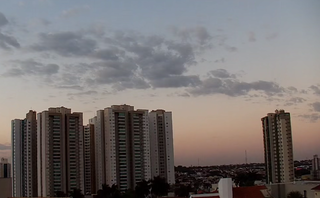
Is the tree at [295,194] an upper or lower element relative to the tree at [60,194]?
upper

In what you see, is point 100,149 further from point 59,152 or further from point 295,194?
point 295,194

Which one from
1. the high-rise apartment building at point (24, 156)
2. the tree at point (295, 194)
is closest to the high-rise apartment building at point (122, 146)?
the high-rise apartment building at point (24, 156)

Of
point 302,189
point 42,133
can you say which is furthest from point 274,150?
point 302,189

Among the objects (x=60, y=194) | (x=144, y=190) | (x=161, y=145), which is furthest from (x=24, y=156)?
(x=161, y=145)

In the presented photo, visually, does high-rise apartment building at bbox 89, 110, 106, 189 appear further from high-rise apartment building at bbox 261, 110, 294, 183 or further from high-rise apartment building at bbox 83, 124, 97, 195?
high-rise apartment building at bbox 261, 110, 294, 183

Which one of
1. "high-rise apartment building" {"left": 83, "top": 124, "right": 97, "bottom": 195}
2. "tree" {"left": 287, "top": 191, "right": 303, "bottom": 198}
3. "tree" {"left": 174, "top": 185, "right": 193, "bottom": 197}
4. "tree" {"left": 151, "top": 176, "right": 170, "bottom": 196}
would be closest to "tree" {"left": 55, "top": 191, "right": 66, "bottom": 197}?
"high-rise apartment building" {"left": 83, "top": 124, "right": 97, "bottom": 195}

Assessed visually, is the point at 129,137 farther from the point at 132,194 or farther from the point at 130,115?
the point at 132,194

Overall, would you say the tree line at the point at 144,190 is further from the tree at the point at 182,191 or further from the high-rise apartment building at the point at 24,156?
the high-rise apartment building at the point at 24,156
